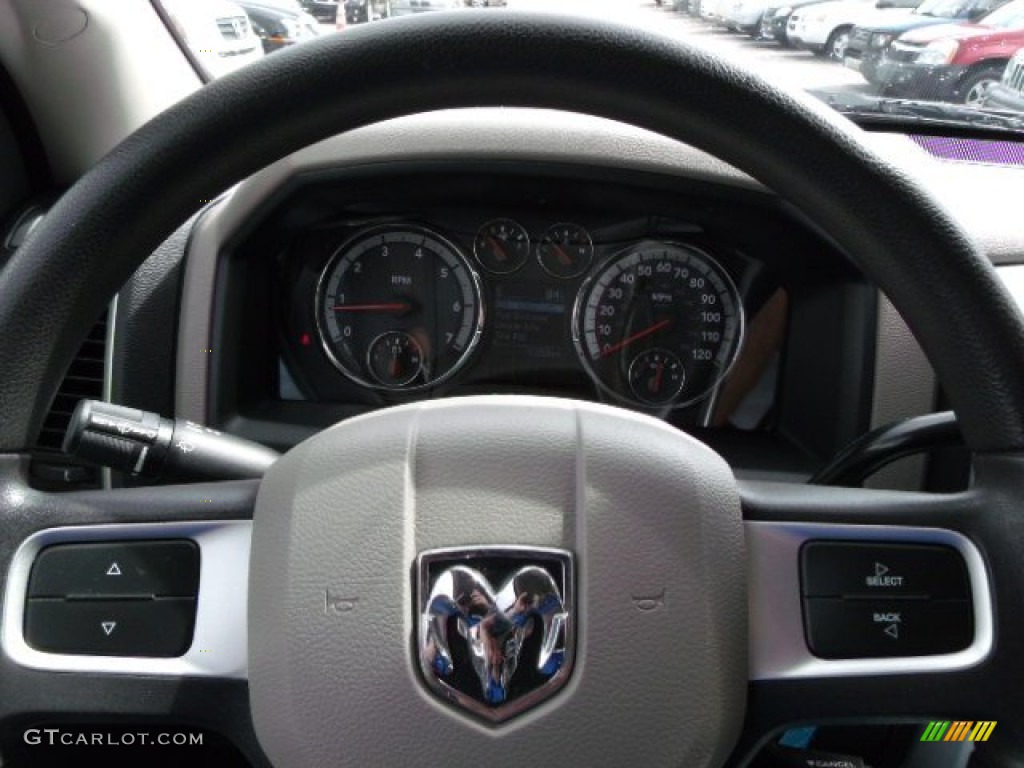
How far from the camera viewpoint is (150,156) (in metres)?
1.03

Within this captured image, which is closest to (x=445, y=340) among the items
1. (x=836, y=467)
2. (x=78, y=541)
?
(x=836, y=467)

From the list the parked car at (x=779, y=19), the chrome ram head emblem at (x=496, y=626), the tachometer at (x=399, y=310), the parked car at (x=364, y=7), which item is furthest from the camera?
the tachometer at (x=399, y=310)

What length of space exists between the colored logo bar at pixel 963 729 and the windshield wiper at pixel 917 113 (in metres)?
1.32

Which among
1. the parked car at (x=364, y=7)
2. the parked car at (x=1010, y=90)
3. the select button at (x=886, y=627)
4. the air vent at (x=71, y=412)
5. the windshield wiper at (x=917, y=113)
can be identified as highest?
the parked car at (x=364, y=7)

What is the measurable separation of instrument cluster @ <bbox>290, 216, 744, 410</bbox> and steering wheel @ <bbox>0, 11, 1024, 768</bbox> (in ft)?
3.39

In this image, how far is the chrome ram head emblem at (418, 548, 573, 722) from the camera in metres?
0.95

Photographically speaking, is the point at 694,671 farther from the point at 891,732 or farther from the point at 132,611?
the point at 891,732

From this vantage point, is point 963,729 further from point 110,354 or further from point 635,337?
point 110,354

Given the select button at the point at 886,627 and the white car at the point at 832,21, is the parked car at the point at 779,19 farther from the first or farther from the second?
the select button at the point at 886,627

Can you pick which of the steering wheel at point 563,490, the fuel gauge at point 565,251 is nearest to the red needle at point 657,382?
the fuel gauge at point 565,251

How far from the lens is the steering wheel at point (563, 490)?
977mm

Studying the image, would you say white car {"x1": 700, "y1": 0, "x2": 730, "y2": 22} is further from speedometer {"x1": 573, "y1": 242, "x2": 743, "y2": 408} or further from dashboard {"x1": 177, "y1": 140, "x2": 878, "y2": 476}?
speedometer {"x1": 573, "y1": 242, "x2": 743, "y2": 408}

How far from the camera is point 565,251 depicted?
2.12 m

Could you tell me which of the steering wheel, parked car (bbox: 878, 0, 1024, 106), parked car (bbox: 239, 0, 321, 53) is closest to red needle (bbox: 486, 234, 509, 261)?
parked car (bbox: 239, 0, 321, 53)
